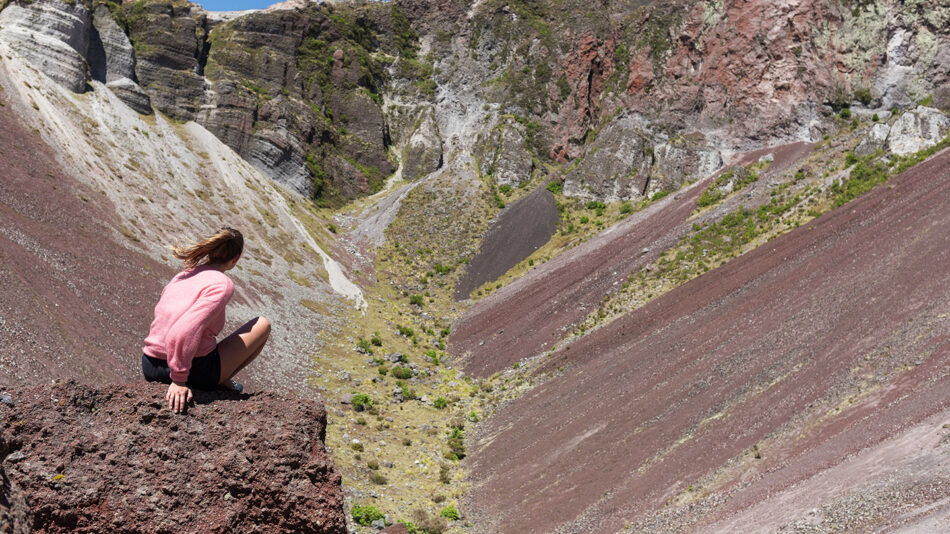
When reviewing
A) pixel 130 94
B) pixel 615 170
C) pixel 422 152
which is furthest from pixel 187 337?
pixel 422 152

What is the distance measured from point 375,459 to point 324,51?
68.4 m

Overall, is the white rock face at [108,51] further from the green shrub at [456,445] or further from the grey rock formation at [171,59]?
the green shrub at [456,445]

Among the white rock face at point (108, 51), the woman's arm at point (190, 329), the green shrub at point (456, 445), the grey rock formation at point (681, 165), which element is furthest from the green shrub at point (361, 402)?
the grey rock formation at point (681, 165)

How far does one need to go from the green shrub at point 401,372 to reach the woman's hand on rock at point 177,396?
28.8m

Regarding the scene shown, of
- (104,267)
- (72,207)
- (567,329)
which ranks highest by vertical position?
(72,207)

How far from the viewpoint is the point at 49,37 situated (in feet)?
156

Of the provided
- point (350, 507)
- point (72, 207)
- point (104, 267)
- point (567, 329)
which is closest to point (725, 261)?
point (567, 329)

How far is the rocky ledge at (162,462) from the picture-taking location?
205 inches

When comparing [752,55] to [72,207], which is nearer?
[72,207]

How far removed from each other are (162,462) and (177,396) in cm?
56

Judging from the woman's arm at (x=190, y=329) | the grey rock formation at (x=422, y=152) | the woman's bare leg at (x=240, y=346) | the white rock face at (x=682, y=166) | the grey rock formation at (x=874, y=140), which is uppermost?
the woman's arm at (x=190, y=329)

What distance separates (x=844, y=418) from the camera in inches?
656

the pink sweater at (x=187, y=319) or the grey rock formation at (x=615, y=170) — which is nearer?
the pink sweater at (x=187, y=319)

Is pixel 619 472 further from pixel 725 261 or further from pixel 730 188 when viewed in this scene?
pixel 730 188
